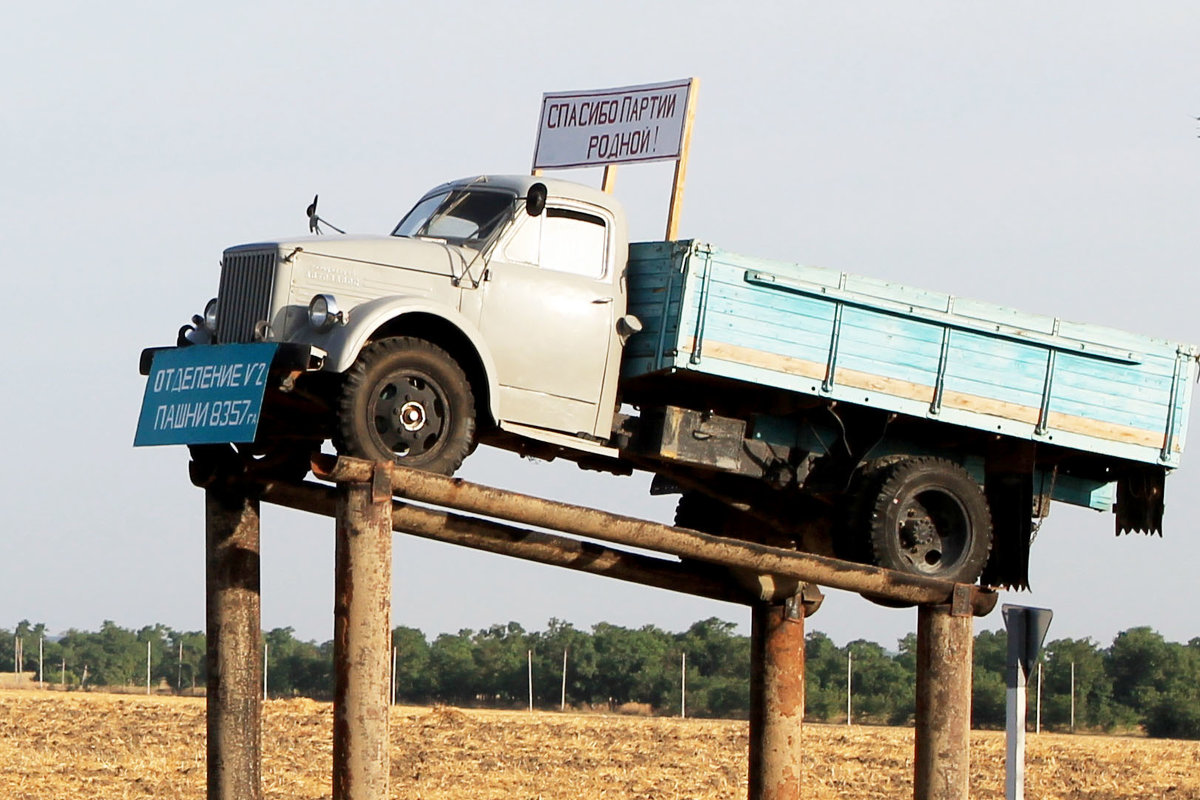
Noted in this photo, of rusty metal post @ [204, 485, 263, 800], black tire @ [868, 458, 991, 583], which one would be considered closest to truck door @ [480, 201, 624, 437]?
rusty metal post @ [204, 485, 263, 800]

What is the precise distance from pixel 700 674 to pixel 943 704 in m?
47.1

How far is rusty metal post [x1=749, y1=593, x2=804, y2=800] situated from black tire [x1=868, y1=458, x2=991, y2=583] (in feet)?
4.04

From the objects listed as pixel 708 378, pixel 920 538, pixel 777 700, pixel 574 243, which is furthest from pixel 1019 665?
pixel 574 243

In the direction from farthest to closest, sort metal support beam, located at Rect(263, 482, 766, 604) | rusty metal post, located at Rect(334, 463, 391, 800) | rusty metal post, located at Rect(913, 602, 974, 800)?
rusty metal post, located at Rect(913, 602, 974, 800)
metal support beam, located at Rect(263, 482, 766, 604)
rusty metal post, located at Rect(334, 463, 391, 800)

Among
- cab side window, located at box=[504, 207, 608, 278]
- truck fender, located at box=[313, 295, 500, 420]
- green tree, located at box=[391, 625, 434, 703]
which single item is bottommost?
green tree, located at box=[391, 625, 434, 703]

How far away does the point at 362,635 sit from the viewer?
10.9 meters

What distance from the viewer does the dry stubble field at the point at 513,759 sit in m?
24.7

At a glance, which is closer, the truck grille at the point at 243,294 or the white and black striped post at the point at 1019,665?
the truck grille at the point at 243,294

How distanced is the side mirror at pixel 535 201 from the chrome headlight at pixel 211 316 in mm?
2116

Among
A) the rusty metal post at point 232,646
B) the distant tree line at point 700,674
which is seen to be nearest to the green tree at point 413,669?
the distant tree line at point 700,674

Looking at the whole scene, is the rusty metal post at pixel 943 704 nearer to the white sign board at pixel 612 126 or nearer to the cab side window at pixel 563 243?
the cab side window at pixel 563 243

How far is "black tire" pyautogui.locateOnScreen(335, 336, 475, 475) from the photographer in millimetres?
11453

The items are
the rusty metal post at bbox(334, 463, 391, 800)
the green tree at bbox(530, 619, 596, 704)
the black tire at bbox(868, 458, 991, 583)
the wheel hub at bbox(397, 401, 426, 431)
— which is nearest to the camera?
the rusty metal post at bbox(334, 463, 391, 800)

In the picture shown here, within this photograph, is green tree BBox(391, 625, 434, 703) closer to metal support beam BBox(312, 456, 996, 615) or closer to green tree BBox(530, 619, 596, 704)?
green tree BBox(530, 619, 596, 704)
